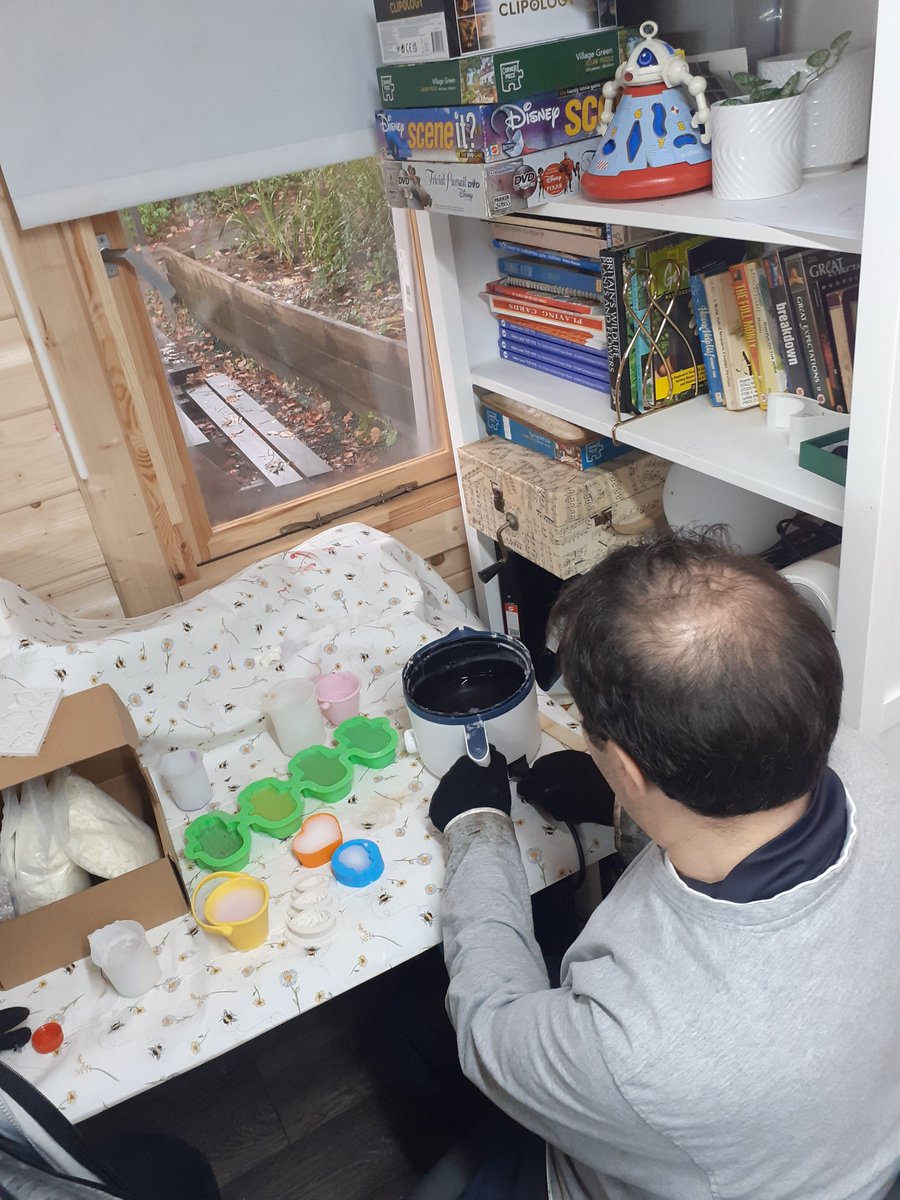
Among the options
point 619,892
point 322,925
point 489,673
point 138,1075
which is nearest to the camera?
point 619,892

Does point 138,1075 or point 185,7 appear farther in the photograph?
point 185,7

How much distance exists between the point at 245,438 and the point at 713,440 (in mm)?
918

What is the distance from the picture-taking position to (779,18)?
1.38 meters

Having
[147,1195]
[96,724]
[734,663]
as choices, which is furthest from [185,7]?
[147,1195]

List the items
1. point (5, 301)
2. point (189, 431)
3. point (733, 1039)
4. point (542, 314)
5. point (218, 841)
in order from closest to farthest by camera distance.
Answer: point (733, 1039) → point (218, 841) → point (5, 301) → point (542, 314) → point (189, 431)

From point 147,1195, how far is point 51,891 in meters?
0.37

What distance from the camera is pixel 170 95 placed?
1.42 meters

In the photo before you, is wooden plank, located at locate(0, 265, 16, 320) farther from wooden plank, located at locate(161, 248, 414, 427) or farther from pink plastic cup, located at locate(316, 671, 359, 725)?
pink plastic cup, located at locate(316, 671, 359, 725)

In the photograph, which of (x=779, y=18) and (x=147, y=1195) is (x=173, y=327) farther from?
(x=147, y=1195)

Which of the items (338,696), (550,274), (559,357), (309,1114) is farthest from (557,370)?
(309,1114)

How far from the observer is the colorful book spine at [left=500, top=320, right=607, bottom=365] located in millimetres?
1593

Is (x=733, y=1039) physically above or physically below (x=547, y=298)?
below

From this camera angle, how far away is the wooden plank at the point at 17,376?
1493 mm

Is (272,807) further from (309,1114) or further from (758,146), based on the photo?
(758,146)
